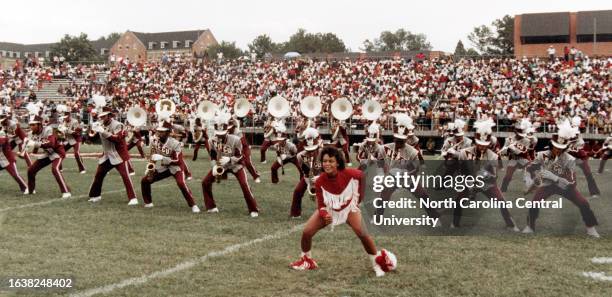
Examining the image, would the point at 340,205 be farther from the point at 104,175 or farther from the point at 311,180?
the point at 104,175

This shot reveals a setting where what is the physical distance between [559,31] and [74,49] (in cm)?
6441

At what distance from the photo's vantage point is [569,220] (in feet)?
31.9

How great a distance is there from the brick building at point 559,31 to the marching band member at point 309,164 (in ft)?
132

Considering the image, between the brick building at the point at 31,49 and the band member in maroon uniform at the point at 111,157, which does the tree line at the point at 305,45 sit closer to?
the brick building at the point at 31,49

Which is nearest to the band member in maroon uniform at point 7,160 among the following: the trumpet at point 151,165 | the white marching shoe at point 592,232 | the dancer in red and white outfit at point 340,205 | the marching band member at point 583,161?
the trumpet at point 151,165

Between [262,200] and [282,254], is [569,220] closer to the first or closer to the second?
[282,254]

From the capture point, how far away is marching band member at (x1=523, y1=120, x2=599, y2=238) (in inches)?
364

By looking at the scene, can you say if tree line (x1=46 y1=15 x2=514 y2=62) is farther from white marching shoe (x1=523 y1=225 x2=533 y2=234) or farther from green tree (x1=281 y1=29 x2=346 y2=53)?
white marching shoe (x1=523 y1=225 x2=533 y2=234)

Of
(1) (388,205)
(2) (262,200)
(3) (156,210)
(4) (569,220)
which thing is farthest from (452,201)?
(3) (156,210)

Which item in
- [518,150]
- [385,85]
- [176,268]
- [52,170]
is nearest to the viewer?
[176,268]

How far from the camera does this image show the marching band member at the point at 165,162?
1133 centimetres

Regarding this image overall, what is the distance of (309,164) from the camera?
10.5 metres

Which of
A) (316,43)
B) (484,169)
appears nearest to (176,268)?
(484,169)

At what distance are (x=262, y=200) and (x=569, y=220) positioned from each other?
5.64 metres
